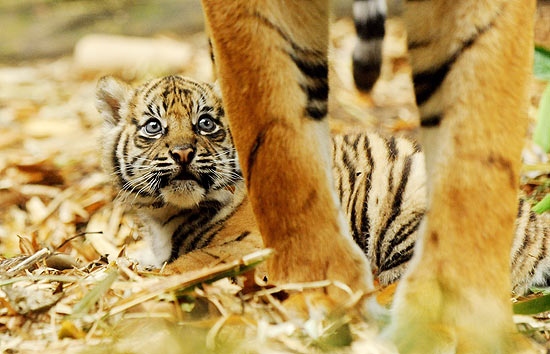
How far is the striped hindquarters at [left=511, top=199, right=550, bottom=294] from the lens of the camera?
7.79 ft

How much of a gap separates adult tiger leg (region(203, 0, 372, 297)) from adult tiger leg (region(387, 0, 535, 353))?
0.21m

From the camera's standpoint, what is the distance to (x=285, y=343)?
55.7 inches

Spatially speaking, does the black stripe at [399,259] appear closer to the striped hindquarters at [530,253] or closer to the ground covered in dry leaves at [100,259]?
the striped hindquarters at [530,253]

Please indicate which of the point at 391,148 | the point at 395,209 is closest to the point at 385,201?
the point at 395,209

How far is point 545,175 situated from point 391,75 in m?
2.62

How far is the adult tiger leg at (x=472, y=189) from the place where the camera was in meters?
1.43

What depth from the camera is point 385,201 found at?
2.52 metres

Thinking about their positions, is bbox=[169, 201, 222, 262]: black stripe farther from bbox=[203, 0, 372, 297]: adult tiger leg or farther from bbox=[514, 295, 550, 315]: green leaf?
bbox=[514, 295, 550, 315]: green leaf

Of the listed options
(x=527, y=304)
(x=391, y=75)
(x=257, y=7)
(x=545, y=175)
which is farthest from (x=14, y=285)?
(x=391, y=75)

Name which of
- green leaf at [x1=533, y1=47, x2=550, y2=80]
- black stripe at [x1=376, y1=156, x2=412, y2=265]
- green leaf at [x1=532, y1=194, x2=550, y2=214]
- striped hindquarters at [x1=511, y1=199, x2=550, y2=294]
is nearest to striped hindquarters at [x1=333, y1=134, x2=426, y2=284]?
black stripe at [x1=376, y1=156, x2=412, y2=265]

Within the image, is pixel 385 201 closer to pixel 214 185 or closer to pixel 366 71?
pixel 214 185

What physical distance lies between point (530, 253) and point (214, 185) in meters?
1.15

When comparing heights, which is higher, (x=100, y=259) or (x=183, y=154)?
(x=183, y=154)

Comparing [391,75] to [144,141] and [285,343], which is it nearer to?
[144,141]
